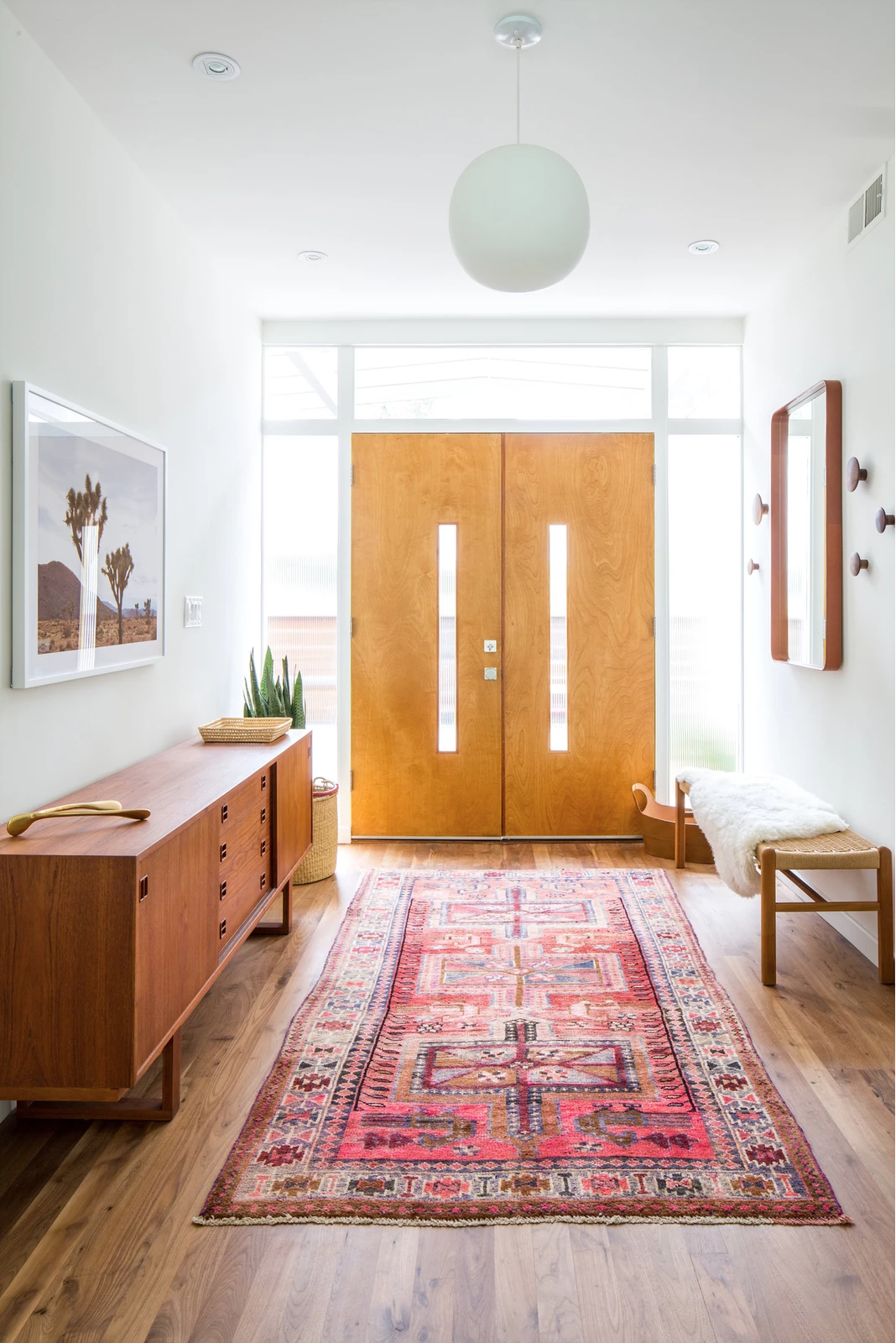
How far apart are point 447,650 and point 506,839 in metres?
1.04

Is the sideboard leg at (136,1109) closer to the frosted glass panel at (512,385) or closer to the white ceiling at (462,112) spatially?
the white ceiling at (462,112)

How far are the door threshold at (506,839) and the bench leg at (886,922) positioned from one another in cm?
180

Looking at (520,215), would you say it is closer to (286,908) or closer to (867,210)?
(867,210)

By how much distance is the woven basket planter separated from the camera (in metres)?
3.92

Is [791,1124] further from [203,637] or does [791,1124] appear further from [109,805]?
[203,637]

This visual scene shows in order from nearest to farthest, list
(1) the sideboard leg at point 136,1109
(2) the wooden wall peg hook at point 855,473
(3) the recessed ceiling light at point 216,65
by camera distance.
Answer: (1) the sideboard leg at point 136,1109 → (3) the recessed ceiling light at point 216,65 → (2) the wooden wall peg hook at point 855,473

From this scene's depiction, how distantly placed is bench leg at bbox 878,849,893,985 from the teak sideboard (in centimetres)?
211

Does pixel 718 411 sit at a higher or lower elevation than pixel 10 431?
higher

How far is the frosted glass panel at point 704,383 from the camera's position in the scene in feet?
15.1

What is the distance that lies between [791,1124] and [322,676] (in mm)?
3133

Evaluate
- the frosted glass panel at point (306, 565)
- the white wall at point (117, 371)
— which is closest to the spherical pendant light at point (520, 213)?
the white wall at point (117, 371)

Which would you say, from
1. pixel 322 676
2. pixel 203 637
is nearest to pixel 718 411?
pixel 322 676

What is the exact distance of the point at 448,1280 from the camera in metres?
1.61

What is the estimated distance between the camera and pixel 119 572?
2.77 metres
